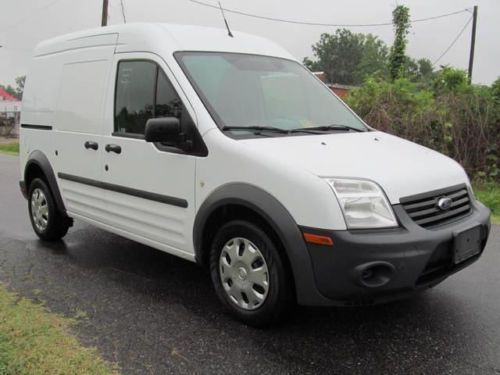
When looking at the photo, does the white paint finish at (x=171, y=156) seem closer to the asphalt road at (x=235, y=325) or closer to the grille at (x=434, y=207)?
the grille at (x=434, y=207)

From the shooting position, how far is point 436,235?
10.2 ft

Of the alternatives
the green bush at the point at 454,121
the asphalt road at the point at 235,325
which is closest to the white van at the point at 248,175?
the asphalt road at the point at 235,325

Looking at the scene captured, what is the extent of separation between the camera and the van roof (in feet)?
13.4

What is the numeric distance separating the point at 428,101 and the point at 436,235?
8351 mm

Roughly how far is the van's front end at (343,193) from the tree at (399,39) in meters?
16.9

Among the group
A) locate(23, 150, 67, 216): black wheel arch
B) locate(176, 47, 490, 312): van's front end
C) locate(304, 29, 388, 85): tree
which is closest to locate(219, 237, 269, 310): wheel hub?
locate(176, 47, 490, 312): van's front end

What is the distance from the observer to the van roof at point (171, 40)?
4094 millimetres

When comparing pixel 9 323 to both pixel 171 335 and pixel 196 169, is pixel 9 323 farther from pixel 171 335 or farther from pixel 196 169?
pixel 196 169

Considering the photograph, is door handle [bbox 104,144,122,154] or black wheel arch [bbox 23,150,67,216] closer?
door handle [bbox 104,144,122,154]

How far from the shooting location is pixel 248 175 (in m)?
3.38

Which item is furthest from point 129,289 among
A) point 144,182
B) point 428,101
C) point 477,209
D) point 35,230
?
point 428,101

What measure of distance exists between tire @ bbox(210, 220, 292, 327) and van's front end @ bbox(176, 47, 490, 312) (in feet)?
0.60

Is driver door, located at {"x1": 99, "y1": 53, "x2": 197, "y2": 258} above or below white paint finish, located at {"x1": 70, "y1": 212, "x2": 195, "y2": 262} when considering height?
above

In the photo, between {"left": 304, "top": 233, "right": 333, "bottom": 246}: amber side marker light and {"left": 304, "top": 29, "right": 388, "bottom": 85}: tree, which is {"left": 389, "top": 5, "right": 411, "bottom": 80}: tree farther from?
{"left": 304, "top": 29, "right": 388, "bottom": 85}: tree
